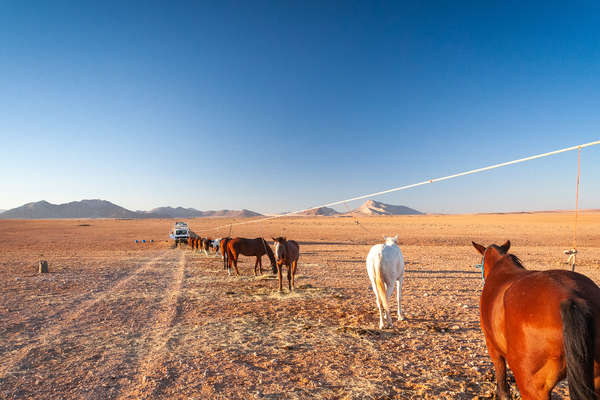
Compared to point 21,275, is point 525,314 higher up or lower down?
higher up

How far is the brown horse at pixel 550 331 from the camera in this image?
7.29 feet

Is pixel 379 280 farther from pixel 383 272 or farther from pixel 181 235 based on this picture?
pixel 181 235

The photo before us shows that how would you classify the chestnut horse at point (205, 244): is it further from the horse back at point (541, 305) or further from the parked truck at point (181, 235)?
the horse back at point (541, 305)

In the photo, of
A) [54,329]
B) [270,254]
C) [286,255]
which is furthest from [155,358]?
[270,254]

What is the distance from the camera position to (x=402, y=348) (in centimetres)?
557

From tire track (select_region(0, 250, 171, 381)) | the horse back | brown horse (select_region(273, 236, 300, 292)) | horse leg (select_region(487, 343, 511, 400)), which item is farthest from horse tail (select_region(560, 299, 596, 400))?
brown horse (select_region(273, 236, 300, 292))

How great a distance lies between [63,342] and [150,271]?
8674 millimetres

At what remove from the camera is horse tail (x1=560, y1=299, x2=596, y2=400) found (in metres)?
2.20

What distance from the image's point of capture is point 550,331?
2.44m

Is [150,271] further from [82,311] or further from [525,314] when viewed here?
[525,314]

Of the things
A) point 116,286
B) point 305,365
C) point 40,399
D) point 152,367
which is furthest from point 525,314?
point 116,286

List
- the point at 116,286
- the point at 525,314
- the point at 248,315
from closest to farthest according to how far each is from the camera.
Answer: the point at 525,314
the point at 248,315
the point at 116,286

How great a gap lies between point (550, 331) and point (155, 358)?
5583mm

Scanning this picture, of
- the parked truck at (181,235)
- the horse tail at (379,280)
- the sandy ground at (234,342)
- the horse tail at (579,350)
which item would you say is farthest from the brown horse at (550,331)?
the parked truck at (181,235)
